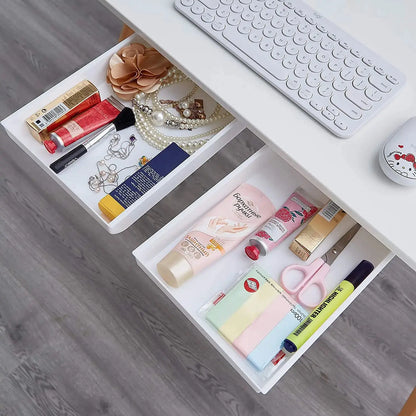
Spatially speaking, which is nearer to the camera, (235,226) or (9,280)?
(235,226)

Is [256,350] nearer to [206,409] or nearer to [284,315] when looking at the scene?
[284,315]

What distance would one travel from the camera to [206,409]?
123 centimetres

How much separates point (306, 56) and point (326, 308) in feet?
1.20

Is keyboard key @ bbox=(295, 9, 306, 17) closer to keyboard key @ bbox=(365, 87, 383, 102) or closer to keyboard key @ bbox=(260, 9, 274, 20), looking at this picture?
keyboard key @ bbox=(260, 9, 274, 20)

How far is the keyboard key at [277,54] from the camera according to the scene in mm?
747

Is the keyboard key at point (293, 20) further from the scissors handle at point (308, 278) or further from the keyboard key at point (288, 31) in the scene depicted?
the scissors handle at point (308, 278)

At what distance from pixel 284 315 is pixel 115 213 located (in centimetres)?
30

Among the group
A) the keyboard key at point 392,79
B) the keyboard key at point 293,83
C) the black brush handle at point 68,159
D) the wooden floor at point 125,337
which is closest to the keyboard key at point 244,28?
the keyboard key at point 293,83

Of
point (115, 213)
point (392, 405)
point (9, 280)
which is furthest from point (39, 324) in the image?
point (392, 405)

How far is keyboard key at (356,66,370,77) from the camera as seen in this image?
74 centimetres

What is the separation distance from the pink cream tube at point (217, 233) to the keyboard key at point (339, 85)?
212 mm

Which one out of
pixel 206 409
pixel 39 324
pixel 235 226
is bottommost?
pixel 39 324

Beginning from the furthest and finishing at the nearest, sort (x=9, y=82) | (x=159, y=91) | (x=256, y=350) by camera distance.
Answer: (x=9, y=82), (x=159, y=91), (x=256, y=350)

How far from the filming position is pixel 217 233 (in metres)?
0.80
